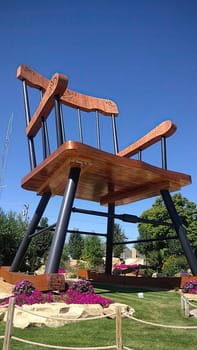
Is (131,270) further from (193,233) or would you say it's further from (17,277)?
(17,277)

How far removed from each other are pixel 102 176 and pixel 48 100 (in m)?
3.69

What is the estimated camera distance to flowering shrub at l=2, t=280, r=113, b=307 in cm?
855

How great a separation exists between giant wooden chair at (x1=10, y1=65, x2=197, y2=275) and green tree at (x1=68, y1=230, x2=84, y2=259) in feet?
116

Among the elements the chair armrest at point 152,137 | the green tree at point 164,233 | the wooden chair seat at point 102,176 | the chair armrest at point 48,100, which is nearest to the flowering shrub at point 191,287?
the wooden chair seat at point 102,176

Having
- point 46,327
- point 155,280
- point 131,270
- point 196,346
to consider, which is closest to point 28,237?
point 155,280

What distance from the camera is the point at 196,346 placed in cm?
584

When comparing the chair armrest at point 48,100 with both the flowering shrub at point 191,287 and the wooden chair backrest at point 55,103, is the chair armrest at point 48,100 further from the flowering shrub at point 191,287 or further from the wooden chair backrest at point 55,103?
the flowering shrub at point 191,287

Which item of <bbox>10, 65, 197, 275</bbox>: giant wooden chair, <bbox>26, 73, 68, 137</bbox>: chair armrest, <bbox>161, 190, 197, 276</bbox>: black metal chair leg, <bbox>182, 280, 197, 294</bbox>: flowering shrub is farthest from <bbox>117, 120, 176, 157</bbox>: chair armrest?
<bbox>182, 280, 197, 294</bbox>: flowering shrub

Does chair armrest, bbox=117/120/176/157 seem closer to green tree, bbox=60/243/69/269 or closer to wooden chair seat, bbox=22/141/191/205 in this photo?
wooden chair seat, bbox=22/141/191/205

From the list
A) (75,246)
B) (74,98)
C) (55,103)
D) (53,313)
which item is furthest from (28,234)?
(75,246)

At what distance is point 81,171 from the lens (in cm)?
1221

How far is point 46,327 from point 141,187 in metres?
8.82

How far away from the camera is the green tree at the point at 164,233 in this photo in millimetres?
37562

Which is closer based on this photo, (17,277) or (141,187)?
(17,277)
